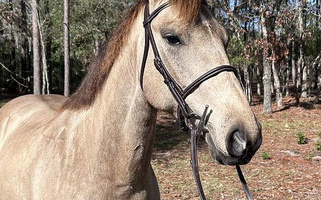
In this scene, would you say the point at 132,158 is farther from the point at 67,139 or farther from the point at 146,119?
the point at 67,139

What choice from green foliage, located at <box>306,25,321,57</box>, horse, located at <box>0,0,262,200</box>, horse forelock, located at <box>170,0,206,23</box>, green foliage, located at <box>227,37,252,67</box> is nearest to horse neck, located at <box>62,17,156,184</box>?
horse, located at <box>0,0,262,200</box>

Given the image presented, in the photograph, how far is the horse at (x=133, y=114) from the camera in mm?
1469

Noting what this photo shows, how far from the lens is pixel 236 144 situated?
55.4 inches

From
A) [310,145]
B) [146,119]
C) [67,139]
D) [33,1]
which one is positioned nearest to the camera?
[146,119]

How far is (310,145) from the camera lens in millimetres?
9258

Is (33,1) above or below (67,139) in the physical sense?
above

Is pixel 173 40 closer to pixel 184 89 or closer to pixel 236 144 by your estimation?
pixel 184 89

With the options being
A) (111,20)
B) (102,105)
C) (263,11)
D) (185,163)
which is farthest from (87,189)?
(111,20)

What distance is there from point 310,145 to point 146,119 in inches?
333

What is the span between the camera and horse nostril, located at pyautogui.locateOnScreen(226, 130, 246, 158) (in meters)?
1.38

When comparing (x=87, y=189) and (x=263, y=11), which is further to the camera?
(x=263, y=11)

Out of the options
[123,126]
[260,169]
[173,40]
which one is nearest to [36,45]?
[260,169]

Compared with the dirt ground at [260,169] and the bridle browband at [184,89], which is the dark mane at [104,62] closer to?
the bridle browband at [184,89]

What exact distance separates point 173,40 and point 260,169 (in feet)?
19.9
